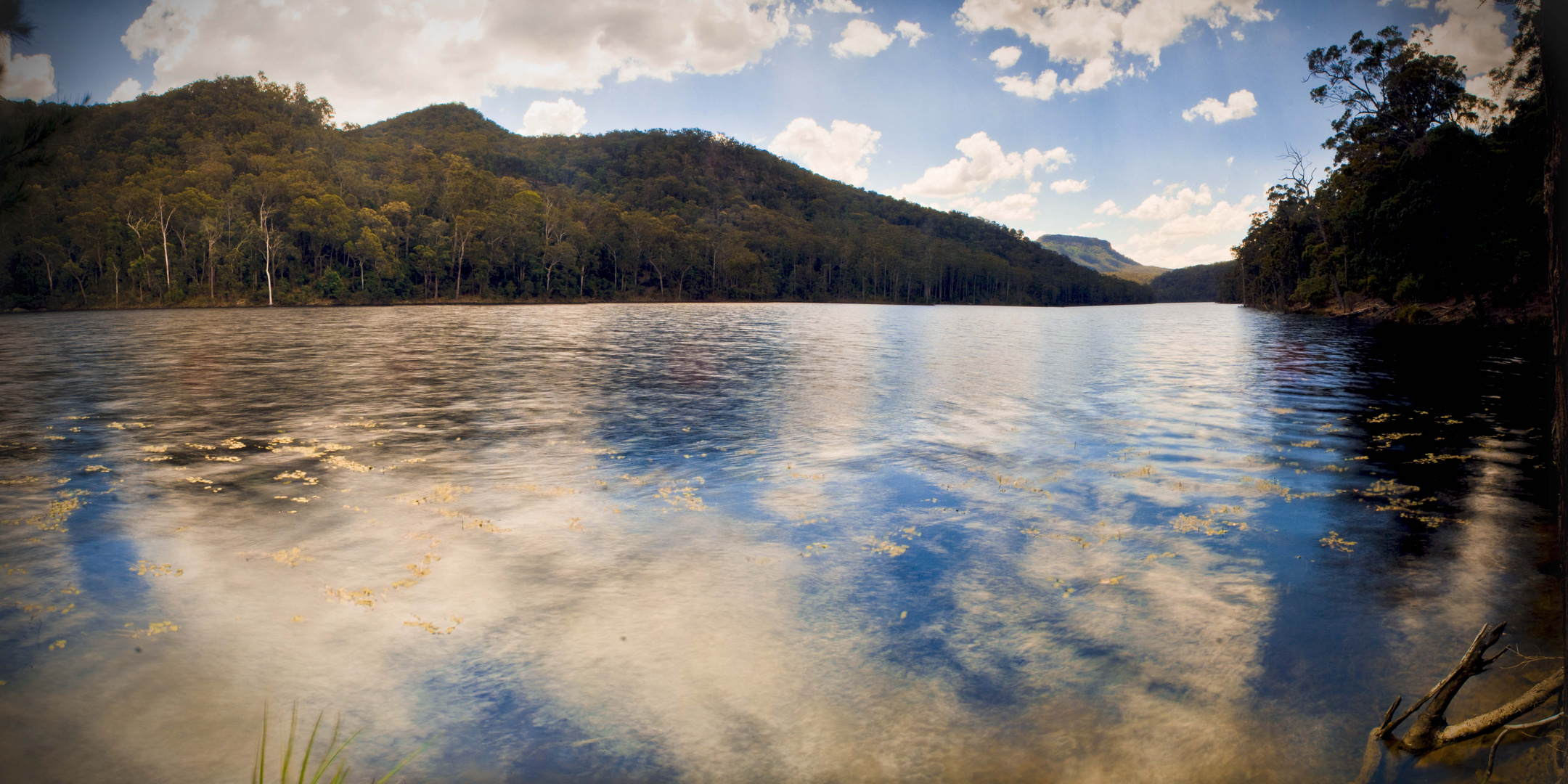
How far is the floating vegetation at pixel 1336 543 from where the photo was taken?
24.1 feet

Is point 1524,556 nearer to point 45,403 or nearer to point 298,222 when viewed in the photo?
point 45,403

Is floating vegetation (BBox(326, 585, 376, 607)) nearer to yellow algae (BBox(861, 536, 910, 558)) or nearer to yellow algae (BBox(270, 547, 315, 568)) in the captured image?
yellow algae (BBox(270, 547, 315, 568))

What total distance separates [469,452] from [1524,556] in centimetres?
1227

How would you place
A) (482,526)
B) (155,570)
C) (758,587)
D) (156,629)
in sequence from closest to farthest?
(156,629)
(758,587)
(155,570)
(482,526)

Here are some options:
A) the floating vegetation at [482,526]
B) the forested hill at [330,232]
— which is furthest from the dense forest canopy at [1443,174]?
the forested hill at [330,232]

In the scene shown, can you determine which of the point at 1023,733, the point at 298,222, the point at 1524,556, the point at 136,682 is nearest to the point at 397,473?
the point at 136,682

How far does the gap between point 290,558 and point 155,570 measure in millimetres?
1011

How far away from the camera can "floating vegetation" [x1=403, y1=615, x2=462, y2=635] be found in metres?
5.41

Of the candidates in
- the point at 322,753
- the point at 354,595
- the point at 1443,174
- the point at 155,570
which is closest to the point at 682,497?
the point at 354,595

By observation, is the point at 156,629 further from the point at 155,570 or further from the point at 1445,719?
the point at 1445,719

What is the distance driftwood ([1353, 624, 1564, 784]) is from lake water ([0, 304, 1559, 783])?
122 millimetres

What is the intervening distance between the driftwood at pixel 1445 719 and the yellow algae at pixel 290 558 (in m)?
7.71

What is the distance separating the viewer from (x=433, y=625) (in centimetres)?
551

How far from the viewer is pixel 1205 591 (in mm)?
6273
